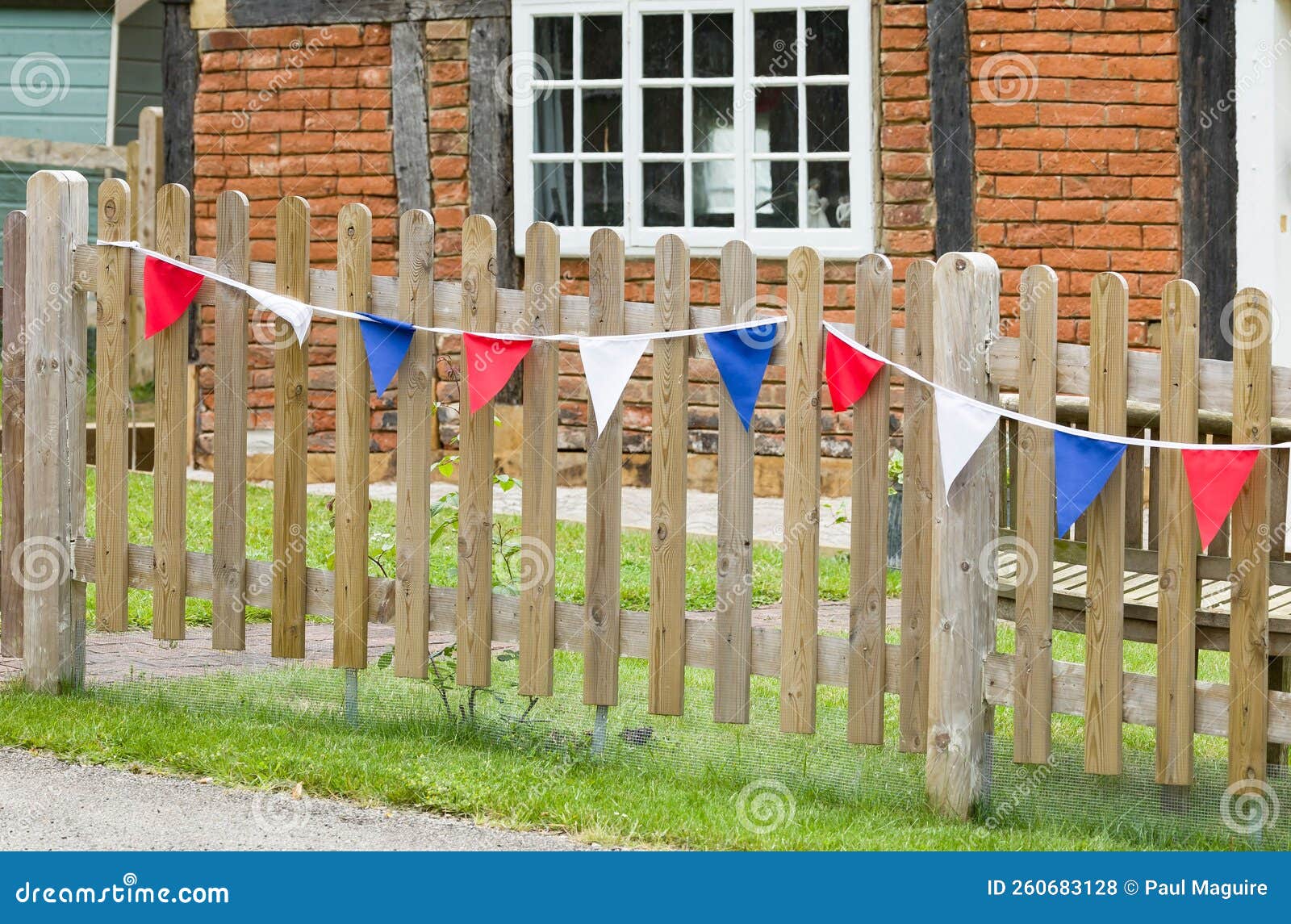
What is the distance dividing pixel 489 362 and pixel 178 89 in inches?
265

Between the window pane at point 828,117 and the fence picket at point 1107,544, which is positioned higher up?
the window pane at point 828,117

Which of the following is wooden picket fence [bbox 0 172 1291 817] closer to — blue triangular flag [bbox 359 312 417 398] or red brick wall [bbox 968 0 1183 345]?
blue triangular flag [bbox 359 312 417 398]

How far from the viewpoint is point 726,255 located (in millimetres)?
4133

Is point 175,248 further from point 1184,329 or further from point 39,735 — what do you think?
point 1184,329

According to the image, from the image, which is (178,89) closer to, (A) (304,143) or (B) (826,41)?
(A) (304,143)

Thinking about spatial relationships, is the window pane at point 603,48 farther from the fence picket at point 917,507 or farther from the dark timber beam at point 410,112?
the fence picket at point 917,507

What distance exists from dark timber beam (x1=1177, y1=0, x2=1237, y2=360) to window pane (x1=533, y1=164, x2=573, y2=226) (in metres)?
3.65

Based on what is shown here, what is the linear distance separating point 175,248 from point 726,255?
1802 mm

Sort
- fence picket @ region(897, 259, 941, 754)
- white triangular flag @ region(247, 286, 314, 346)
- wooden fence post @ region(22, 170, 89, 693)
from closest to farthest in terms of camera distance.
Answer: fence picket @ region(897, 259, 941, 754) < white triangular flag @ region(247, 286, 314, 346) < wooden fence post @ region(22, 170, 89, 693)

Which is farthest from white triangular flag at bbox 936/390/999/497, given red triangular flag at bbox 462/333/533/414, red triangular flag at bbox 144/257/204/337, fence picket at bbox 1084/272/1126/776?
red triangular flag at bbox 144/257/204/337

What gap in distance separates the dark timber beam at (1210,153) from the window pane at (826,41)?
6.28ft

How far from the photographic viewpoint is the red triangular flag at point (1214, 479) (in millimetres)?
3697

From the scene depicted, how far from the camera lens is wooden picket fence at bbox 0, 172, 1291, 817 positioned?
12.5 ft

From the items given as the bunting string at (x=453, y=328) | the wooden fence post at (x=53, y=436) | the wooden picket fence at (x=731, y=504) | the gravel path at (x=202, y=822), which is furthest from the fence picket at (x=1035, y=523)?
the wooden fence post at (x=53, y=436)
